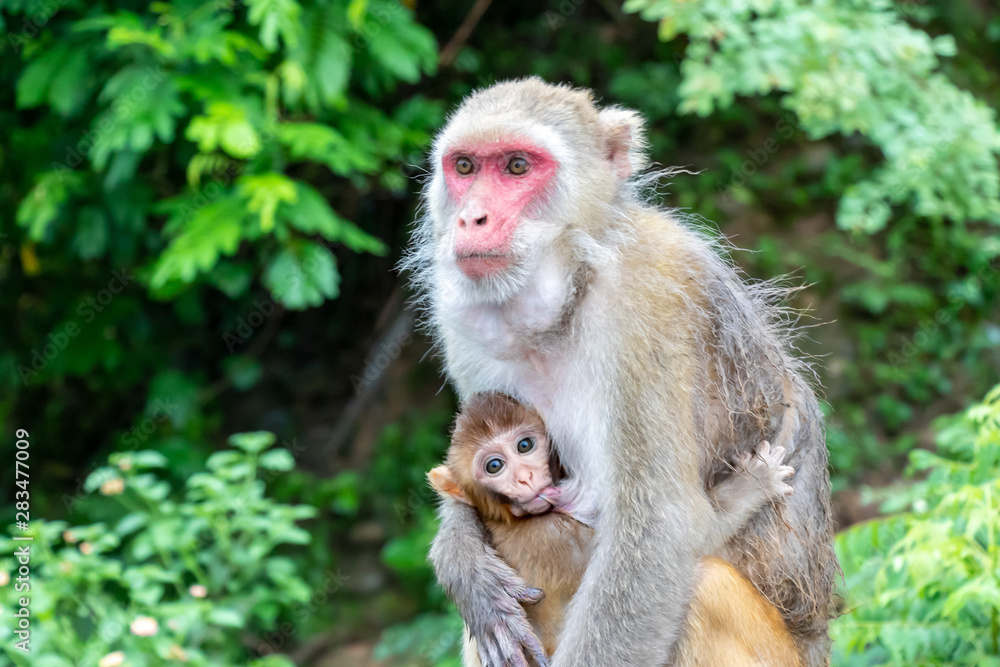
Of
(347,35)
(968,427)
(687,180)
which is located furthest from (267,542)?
(687,180)

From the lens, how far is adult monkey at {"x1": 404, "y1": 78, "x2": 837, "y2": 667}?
3068 millimetres

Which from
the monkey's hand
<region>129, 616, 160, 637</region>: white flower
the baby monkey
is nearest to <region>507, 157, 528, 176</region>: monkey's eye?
the baby monkey

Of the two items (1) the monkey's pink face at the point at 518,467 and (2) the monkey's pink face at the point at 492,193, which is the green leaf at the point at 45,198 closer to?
(2) the monkey's pink face at the point at 492,193

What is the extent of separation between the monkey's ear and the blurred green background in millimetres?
940

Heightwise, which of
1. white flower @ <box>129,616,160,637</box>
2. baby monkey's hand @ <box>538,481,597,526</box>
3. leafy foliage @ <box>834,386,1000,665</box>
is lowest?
white flower @ <box>129,616,160,637</box>

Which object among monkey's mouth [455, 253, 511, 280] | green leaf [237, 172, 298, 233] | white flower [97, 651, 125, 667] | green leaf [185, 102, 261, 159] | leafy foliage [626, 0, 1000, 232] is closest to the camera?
monkey's mouth [455, 253, 511, 280]

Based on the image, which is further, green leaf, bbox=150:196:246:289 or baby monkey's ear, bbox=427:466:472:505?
green leaf, bbox=150:196:246:289

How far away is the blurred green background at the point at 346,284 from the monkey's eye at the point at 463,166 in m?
0.79

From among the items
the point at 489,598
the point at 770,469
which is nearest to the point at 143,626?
the point at 489,598

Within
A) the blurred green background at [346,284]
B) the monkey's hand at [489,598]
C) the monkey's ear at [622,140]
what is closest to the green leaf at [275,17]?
the blurred green background at [346,284]

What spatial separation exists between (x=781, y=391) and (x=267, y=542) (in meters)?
3.12

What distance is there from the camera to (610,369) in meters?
3.12

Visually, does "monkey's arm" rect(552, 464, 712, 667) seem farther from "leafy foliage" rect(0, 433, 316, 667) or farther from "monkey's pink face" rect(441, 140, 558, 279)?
"leafy foliage" rect(0, 433, 316, 667)

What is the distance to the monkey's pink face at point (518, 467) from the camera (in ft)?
11.1
